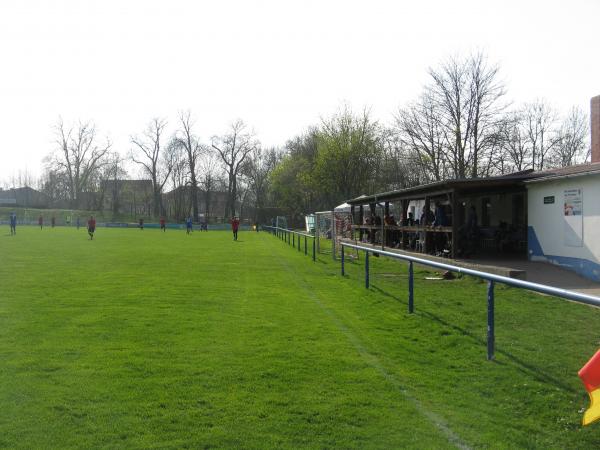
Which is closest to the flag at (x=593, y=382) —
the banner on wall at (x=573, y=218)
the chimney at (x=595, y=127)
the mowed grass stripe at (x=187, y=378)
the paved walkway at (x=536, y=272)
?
the mowed grass stripe at (x=187, y=378)

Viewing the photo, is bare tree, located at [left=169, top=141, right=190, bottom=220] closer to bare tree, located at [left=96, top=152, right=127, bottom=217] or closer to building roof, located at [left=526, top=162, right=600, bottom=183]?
bare tree, located at [left=96, top=152, right=127, bottom=217]

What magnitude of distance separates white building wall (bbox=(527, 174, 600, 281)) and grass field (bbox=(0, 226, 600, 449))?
13.7 ft

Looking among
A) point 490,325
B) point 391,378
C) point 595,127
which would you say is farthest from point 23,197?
point 391,378

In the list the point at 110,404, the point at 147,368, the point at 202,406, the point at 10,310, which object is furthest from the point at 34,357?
the point at 10,310

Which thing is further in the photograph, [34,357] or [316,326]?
[316,326]

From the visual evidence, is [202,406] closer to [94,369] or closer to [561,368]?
[94,369]

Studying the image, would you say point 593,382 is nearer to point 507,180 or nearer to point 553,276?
point 553,276

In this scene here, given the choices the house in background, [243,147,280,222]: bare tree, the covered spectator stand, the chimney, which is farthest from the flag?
the house in background

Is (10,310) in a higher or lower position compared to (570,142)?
lower

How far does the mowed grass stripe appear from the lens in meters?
3.91

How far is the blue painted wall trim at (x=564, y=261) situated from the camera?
13539 millimetres

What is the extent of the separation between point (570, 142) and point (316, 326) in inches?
1709

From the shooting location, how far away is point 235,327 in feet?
25.5

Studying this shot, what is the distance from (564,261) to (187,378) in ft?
40.8
